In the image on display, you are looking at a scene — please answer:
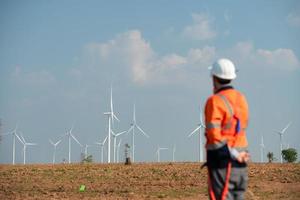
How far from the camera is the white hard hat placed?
5590 millimetres

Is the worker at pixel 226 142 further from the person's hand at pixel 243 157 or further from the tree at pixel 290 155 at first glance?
the tree at pixel 290 155

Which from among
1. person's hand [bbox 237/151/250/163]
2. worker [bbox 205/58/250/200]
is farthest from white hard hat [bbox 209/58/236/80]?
person's hand [bbox 237/151/250/163]

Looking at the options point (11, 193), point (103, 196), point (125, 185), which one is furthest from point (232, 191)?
point (125, 185)

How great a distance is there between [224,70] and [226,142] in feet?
2.36

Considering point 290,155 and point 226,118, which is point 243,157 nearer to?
point 226,118

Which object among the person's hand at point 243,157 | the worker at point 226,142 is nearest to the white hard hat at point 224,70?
the worker at point 226,142

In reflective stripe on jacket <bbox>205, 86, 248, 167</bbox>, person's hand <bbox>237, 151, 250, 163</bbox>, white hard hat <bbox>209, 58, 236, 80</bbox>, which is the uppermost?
white hard hat <bbox>209, 58, 236, 80</bbox>

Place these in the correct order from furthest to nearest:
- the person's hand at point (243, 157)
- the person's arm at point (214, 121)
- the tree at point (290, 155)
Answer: the tree at point (290, 155), the person's hand at point (243, 157), the person's arm at point (214, 121)

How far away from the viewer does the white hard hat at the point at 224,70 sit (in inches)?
220

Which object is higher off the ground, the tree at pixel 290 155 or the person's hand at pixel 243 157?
the tree at pixel 290 155

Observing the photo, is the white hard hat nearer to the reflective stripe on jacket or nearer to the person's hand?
the reflective stripe on jacket

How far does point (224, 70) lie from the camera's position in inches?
220

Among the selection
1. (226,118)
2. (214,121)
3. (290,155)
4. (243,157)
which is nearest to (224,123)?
Result: (226,118)

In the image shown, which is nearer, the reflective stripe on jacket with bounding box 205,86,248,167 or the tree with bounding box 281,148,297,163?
the reflective stripe on jacket with bounding box 205,86,248,167
